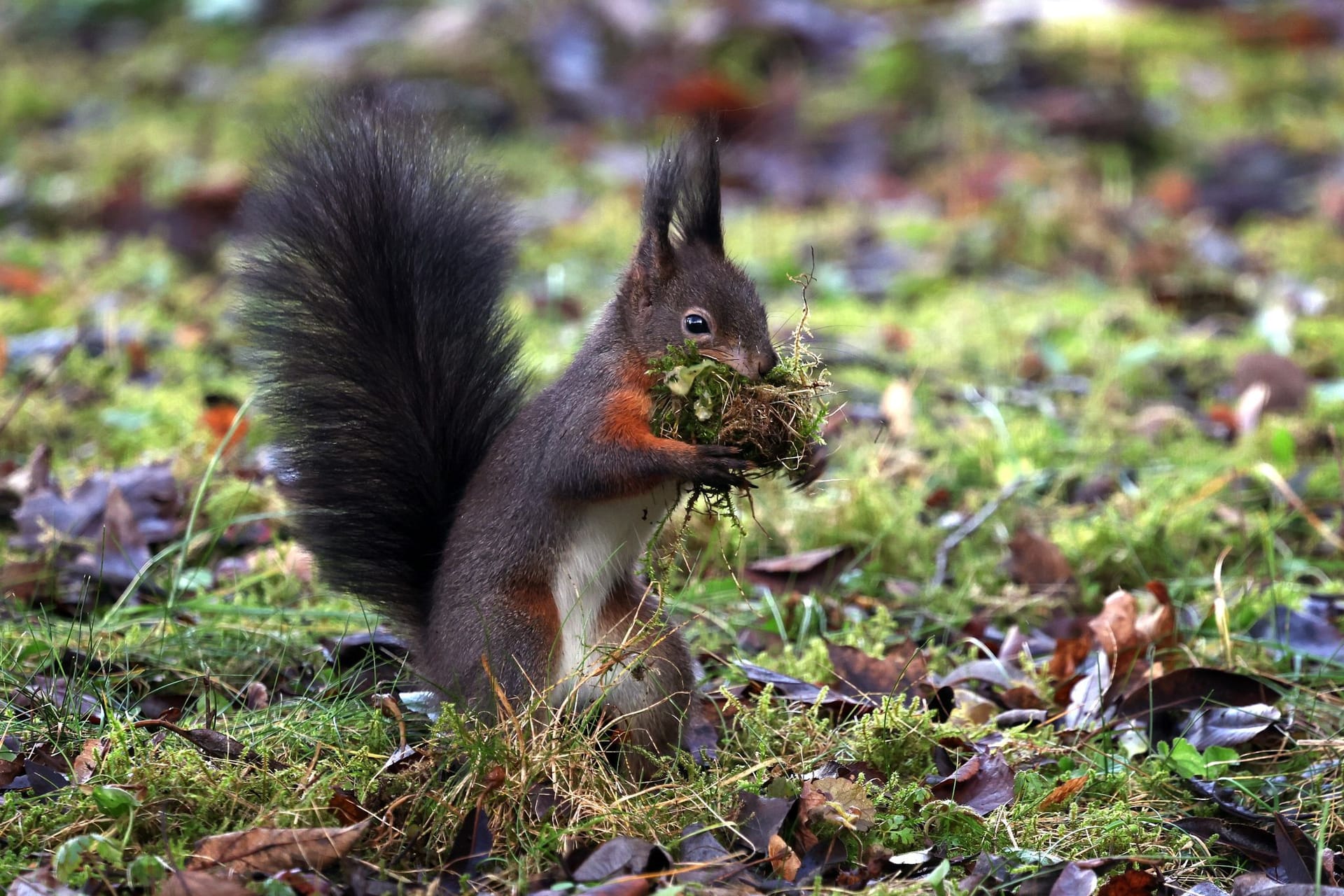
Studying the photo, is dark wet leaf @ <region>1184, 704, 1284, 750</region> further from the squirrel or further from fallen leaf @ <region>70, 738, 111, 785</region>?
fallen leaf @ <region>70, 738, 111, 785</region>

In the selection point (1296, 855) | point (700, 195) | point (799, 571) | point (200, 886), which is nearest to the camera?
point (200, 886)

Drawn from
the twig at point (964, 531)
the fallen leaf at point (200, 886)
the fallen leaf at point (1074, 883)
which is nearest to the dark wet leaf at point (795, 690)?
the fallen leaf at point (1074, 883)

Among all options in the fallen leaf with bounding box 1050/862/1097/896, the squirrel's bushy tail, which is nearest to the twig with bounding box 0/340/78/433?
the squirrel's bushy tail

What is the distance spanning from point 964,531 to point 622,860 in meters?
1.71

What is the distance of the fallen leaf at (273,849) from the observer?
1.78 metres

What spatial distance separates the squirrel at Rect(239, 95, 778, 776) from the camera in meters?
2.25

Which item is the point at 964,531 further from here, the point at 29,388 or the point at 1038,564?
the point at 29,388

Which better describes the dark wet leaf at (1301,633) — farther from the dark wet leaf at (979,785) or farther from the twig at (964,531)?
the dark wet leaf at (979,785)

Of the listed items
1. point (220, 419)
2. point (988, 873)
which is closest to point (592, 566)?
point (988, 873)

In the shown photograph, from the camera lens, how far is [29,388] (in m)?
3.44

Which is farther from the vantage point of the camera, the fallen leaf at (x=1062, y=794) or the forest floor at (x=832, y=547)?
the fallen leaf at (x=1062, y=794)

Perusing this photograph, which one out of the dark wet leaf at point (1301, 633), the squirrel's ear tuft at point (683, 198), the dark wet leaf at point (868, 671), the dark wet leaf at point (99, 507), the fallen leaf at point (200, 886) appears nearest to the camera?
the fallen leaf at point (200, 886)

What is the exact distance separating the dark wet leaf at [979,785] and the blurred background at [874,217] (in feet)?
3.14

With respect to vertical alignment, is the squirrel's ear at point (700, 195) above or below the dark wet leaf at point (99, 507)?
above
